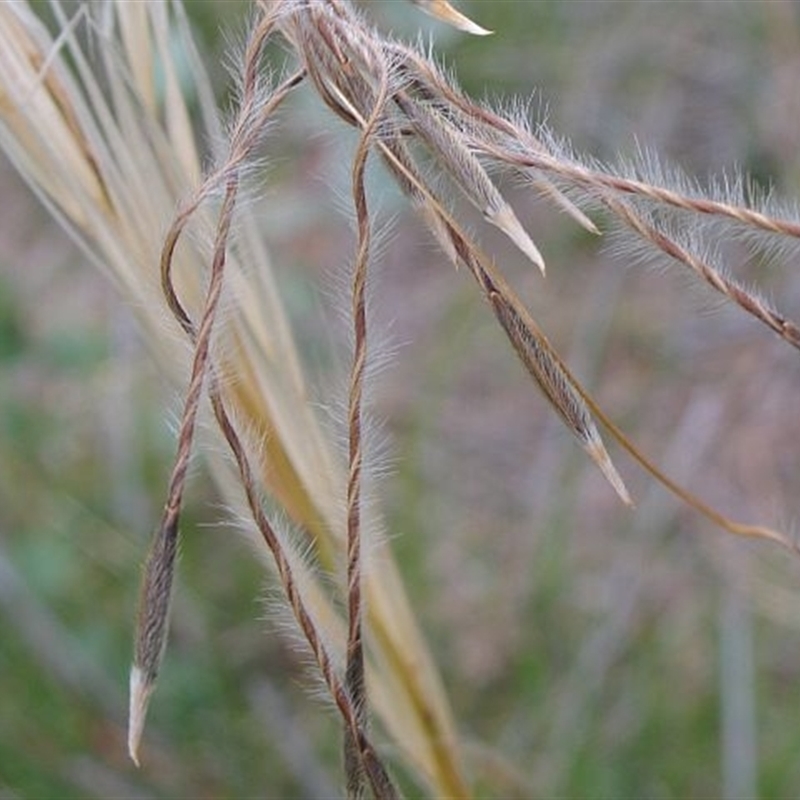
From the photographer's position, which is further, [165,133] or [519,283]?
[519,283]

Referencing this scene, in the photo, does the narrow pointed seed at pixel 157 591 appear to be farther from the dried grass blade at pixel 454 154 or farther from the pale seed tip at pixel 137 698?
the dried grass blade at pixel 454 154

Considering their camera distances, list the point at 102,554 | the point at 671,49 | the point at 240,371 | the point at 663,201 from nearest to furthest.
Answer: the point at 663,201 < the point at 240,371 < the point at 102,554 < the point at 671,49

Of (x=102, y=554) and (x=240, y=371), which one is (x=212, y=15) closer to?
(x=102, y=554)

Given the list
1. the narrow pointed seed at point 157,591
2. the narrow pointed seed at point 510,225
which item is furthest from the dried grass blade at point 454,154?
the narrow pointed seed at point 157,591

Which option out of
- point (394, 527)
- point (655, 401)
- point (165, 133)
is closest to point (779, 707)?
point (394, 527)

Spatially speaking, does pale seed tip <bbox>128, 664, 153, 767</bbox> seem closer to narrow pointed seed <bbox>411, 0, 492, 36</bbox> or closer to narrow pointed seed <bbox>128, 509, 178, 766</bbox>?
narrow pointed seed <bbox>128, 509, 178, 766</bbox>

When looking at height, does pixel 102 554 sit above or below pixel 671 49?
above

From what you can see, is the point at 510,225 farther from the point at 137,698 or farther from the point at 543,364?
the point at 137,698

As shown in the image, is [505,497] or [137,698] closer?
[137,698]

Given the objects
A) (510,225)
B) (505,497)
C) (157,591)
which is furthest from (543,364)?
(505,497)
